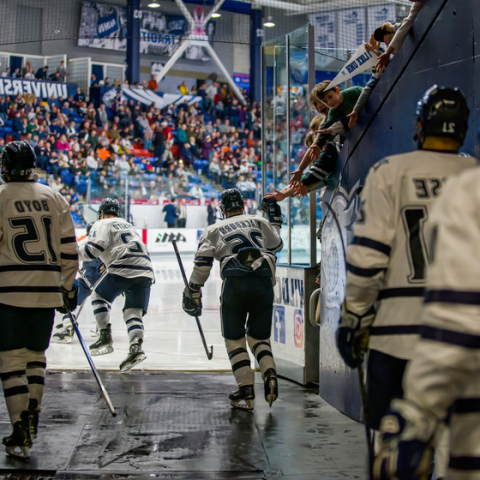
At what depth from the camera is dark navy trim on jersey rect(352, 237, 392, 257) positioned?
6.84 ft

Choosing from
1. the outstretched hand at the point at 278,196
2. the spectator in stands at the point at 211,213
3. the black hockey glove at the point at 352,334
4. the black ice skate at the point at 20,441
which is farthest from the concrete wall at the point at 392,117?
the spectator in stands at the point at 211,213

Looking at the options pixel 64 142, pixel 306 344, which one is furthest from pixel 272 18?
pixel 306 344

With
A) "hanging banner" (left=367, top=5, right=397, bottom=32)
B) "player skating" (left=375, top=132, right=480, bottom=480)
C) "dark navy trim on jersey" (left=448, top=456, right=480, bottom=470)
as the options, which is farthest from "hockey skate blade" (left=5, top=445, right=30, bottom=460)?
"hanging banner" (left=367, top=5, right=397, bottom=32)

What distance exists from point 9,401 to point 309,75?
3.31 meters

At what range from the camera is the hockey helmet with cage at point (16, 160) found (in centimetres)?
365

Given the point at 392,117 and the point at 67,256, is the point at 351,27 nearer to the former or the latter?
the point at 392,117

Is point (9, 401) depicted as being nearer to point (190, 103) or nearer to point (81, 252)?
point (81, 252)

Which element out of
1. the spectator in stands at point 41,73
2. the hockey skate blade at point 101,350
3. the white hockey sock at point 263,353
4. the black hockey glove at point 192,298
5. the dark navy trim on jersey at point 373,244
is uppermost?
the spectator in stands at point 41,73

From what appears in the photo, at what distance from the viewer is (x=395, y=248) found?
215cm

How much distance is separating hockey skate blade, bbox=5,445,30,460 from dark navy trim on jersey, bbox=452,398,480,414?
2.53 meters

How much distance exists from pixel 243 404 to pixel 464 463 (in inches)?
125

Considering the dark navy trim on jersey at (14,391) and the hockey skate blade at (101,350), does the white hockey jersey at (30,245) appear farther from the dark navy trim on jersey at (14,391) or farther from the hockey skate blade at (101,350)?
the hockey skate blade at (101,350)

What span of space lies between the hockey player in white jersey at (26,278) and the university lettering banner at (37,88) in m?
17.4

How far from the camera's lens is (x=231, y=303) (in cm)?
464
